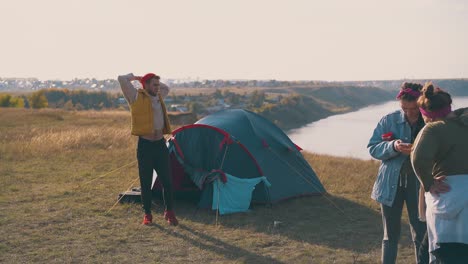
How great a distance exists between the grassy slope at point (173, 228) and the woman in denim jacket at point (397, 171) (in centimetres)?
114

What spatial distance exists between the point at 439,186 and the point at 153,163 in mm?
3974

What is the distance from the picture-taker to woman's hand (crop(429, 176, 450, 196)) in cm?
331

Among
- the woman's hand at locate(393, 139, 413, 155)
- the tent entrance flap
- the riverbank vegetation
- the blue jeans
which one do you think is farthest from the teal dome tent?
the riverbank vegetation

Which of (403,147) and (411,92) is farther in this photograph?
(411,92)

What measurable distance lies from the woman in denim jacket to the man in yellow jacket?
9.75 ft

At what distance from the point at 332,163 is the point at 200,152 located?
4.41 metres

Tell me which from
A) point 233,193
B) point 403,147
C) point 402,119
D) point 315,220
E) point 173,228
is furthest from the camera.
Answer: point 233,193

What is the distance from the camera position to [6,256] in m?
5.45

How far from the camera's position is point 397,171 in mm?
4227

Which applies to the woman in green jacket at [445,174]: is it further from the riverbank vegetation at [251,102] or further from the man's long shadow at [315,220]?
the riverbank vegetation at [251,102]

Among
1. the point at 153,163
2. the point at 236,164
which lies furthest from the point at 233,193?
the point at 153,163

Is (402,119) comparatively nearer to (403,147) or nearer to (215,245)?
(403,147)

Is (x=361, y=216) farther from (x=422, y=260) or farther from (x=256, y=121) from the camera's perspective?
(x=422, y=260)

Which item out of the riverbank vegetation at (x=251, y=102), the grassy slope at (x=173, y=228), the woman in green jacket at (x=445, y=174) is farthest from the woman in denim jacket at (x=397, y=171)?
the riverbank vegetation at (x=251, y=102)
